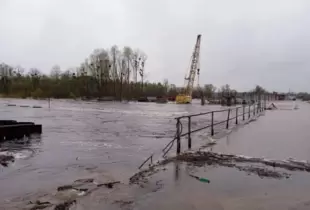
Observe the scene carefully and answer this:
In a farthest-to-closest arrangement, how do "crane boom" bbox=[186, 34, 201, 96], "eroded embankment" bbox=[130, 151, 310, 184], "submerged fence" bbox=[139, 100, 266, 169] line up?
"crane boom" bbox=[186, 34, 201, 96] < "submerged fence" bbox=[139, 100, 266, 169] < "eroded embankment" bbox=[130, 151, 310, 184]

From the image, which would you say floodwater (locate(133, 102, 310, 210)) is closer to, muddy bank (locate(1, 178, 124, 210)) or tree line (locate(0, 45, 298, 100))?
muddy bank (locate(1, 178, 124, 210))

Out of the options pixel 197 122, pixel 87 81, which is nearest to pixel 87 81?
pixel 87 81

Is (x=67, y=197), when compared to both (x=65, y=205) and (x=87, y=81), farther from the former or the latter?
(x=87, y=81)

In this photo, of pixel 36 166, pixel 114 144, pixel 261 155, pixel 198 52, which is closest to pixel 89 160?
pixel 36 166

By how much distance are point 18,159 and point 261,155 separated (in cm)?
719

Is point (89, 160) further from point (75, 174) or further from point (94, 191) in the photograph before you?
point (94, 191)

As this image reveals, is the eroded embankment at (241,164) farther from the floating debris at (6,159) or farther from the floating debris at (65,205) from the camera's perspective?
the floating debris at (6,159)

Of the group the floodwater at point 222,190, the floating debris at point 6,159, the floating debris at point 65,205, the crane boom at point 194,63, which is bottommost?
the floating debris at point 6,159

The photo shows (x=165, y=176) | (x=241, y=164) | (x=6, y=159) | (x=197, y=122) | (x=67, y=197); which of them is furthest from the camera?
(x=197, y=122)

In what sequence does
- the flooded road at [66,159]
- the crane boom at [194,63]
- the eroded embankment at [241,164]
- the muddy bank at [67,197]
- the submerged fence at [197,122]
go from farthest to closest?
the crane boom at [194,63]
the submerged fence at [197,122]
the flooded road at [66,159]
the eroded embankment at [241,164]
the muddy bank at [67,197]

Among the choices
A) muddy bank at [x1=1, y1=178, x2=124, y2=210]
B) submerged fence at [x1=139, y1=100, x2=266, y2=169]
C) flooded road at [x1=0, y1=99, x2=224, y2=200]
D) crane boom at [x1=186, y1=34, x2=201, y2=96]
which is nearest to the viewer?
muddy bank at [x1=1, y1=178, x2=124, y2=210]

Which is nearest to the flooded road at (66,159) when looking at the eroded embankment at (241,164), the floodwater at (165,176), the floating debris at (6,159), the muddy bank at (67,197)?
the floodwater at (165,176)

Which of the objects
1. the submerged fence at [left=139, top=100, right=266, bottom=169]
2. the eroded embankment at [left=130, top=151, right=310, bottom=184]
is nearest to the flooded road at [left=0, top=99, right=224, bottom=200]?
the eroded embankment at [left=130, top=151, right=310, bottom=184]

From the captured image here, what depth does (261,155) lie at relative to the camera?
1011cm
